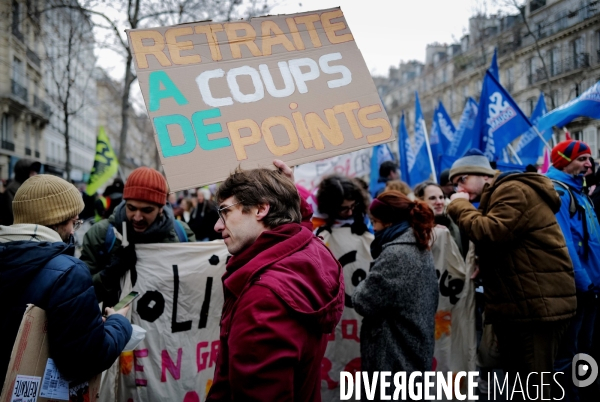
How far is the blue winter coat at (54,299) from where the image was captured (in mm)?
1894

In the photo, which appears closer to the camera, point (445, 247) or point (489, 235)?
point (489, 235)

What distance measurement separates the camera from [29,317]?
185 cm

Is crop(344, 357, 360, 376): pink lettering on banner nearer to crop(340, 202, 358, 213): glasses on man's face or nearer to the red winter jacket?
crop(340, 202, 358, 213): glasses on man's face

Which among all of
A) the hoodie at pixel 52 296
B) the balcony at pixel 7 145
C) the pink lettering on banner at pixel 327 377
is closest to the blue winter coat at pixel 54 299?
the hoodie at pixel 52 296

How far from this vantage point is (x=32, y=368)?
6.13 feet

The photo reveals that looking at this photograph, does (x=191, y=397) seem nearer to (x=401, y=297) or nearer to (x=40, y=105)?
(x=401, y=297)

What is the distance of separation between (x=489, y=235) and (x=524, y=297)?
47 centimetres

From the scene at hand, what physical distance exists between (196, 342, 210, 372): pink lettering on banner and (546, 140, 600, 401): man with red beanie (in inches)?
100

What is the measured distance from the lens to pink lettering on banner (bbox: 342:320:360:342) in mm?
3854

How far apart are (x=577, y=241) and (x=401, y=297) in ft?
5.60

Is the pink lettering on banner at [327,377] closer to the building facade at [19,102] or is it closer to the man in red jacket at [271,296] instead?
the man in red jacket at [271,296]

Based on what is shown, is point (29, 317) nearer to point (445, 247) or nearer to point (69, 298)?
point (69, 298)

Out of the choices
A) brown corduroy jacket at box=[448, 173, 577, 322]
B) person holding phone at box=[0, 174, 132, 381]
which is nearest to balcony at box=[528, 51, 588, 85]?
brown corduroy jacket at box=[448, 173, 577, 322]

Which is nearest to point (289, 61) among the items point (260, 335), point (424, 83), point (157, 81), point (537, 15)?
point (157, 81)
